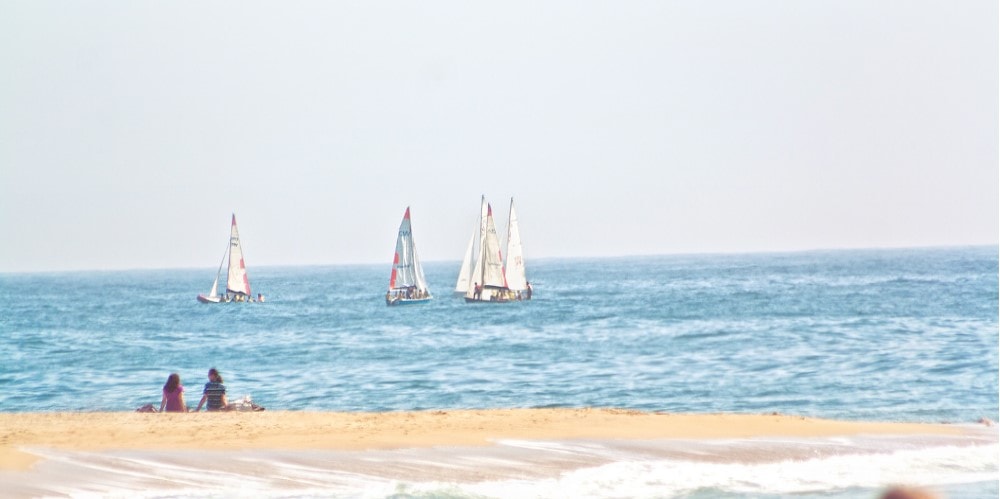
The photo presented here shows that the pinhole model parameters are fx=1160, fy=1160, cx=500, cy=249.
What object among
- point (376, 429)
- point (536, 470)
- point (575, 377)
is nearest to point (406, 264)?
point (575, 377)

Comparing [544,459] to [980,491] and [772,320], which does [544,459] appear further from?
[772,320]

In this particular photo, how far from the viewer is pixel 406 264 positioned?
8500 centimetres

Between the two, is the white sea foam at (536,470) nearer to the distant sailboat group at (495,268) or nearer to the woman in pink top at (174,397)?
the woman in pink top at (174,397)

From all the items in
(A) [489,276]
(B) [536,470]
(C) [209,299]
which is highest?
(A) [489,276]

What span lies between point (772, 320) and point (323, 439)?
40.8m

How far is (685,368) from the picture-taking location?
3266 centimetres

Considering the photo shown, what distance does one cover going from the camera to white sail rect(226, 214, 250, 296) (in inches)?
3578

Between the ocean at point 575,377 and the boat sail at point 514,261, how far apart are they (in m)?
2.02

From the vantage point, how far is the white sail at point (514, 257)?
7806 centimetres

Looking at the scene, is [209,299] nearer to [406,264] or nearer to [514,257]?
[406,264]

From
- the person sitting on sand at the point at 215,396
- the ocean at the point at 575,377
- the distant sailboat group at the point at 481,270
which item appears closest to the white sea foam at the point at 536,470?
the ocean at the point at 575,377

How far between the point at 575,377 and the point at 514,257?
4973cm

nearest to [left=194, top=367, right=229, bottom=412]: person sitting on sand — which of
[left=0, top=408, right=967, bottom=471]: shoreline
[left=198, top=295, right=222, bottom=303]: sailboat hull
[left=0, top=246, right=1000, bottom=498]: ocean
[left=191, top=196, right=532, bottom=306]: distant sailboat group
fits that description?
[left=0, top=408, right=967, bottom=471]: shoreline

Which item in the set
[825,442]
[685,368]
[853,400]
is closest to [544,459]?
[825,442]
